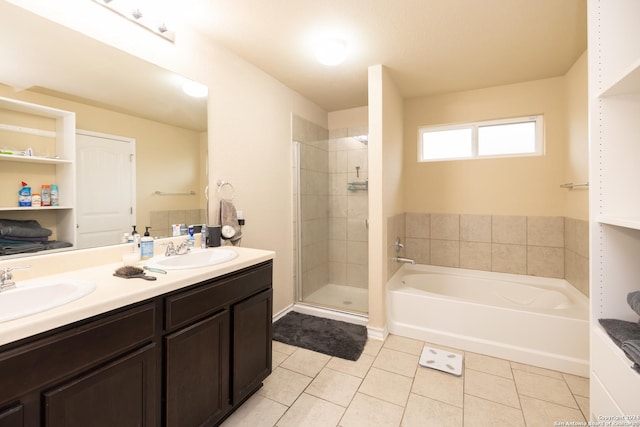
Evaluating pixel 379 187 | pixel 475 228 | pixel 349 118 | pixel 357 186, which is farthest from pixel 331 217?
pixel 475 228

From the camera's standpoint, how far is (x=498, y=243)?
290 centimetres

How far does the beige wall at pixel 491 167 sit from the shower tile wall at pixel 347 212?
0.56 metres

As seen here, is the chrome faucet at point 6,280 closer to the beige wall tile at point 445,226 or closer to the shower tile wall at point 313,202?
the shower tile wall at point 313,202

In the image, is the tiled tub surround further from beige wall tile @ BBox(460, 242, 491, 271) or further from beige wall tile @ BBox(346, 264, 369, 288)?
beige wall tile @ BBox(346, 264, 369, 288)

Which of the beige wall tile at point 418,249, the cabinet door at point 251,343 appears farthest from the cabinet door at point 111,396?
the beige wall tile at point 418,249

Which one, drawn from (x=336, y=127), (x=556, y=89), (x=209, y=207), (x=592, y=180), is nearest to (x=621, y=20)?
(x=592, y=180)

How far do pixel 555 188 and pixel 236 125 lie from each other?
3029 mm

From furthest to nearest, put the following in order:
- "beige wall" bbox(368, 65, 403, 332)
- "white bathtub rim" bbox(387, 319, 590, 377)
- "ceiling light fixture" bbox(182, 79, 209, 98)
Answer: "beige wall" bbox(368, 65, 403, 332), "white bathtub rim" bbox(387, 319, 590, 377), "ceiling light fixture" bbox(182, 79, 209, 98)

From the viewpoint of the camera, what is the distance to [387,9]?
1.71 metres

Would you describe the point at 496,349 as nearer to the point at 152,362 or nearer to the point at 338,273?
the point at 338,273

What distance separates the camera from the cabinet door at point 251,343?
1.49m

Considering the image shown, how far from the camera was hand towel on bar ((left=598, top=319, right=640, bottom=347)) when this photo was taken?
36.0 inches

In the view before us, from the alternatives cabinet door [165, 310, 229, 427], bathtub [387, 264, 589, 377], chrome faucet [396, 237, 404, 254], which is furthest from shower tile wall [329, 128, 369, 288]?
cabinet door [165, 310, 229, 427]

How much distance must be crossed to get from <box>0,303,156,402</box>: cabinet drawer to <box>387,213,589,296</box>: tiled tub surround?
2.11m
